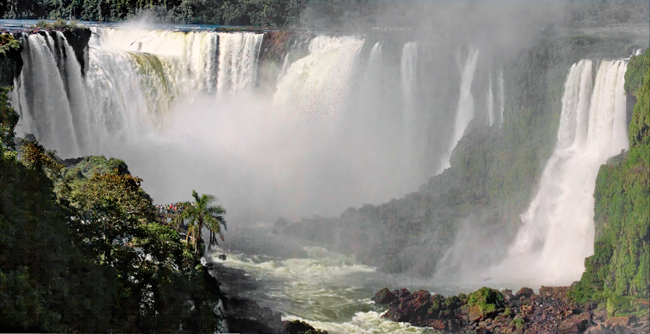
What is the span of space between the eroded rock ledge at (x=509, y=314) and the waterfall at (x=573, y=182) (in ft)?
13.9

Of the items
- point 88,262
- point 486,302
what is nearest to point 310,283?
point 486,302

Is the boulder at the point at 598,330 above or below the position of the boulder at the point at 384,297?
below

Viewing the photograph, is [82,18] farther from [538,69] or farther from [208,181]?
[538,69]

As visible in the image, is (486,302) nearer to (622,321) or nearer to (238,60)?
(622,321)

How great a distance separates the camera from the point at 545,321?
31.7 meters

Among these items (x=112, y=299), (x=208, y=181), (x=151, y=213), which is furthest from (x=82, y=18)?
(x=112, y=299)

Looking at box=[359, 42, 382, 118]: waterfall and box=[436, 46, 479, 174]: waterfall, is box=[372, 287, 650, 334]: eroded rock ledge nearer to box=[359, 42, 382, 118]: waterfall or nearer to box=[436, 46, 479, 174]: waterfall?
box=[436, 46, 479, 174]: waterfall

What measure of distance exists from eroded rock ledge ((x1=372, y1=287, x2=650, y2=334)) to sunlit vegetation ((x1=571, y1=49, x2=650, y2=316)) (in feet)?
2.20

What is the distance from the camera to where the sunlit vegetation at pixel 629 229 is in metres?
31.9

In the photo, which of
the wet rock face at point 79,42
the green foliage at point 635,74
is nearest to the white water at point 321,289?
the green foliage at point 635,74

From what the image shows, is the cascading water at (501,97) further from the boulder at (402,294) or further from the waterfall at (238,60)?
the waterfall at (238,60)

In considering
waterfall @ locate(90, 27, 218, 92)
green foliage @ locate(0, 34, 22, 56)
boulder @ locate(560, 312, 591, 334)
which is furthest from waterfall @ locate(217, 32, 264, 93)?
boulder @ locate(560, 312, 591, 334)

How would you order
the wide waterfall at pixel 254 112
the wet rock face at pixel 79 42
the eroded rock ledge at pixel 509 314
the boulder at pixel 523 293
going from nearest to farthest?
the eroded rock ledge at pixel 509 314 < the boulder at pixel 523 293 < the wet rock face at pixel 79 42 < the wide waterfall at pixel 254 112

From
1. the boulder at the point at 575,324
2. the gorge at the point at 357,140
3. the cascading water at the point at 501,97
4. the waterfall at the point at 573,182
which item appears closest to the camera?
the boulder at the point at 575,324
